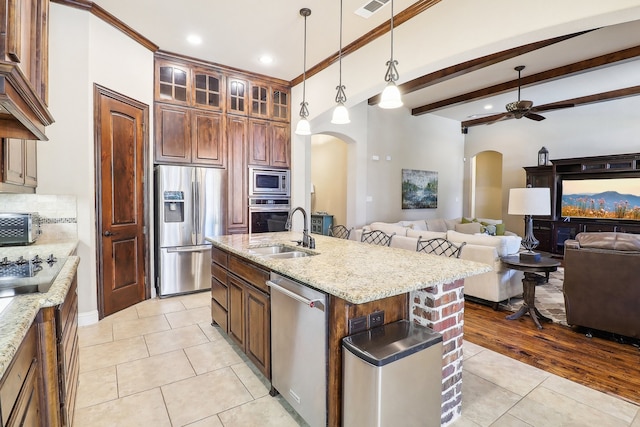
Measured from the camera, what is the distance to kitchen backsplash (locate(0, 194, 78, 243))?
2.95 m

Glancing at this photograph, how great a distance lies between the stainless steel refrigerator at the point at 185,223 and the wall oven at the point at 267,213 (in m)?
0.51

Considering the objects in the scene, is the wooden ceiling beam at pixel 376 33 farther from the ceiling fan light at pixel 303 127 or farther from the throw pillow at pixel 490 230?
the throw pillow at pixel 490 230

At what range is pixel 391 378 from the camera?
1374 mm

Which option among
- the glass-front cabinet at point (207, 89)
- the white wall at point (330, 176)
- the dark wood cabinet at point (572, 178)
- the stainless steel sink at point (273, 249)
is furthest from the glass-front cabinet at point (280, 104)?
the dark wood cabinet at point (572, 178)

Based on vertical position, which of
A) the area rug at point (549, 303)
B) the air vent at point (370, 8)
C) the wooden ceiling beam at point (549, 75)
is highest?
the wooden ceiling beam at point (549, 75)

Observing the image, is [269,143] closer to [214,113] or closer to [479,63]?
[214,113]

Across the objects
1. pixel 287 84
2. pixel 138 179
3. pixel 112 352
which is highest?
pixel 287 84

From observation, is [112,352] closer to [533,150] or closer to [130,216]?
[130,216]

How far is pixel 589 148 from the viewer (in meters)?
6.72

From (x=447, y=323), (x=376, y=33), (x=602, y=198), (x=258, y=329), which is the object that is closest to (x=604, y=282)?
(x=447, y=323)

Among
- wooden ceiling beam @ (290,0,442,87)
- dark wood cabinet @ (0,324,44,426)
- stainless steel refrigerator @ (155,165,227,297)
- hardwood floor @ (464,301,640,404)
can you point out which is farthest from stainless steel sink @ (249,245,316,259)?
wooden ceiling beam @ (290,0,442,87)

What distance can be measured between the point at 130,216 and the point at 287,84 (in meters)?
3.02

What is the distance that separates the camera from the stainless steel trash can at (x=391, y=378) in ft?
4.48

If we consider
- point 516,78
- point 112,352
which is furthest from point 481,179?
point 112,352
